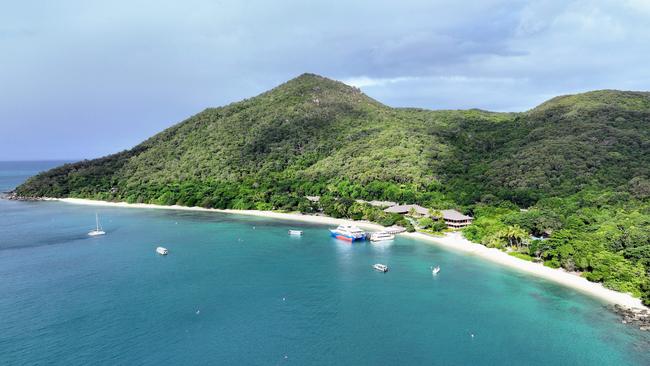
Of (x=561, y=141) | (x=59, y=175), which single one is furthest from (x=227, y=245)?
(x=59, y=175)

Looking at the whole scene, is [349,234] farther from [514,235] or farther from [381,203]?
[514,235]

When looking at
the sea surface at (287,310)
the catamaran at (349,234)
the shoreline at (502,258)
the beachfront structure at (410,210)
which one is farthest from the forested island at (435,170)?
the sea surface at (287,310)

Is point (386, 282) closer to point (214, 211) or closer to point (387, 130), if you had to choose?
point (214, 211)

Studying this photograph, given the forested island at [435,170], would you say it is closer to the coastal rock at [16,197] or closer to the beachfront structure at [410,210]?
the coastal rock at [16,197]

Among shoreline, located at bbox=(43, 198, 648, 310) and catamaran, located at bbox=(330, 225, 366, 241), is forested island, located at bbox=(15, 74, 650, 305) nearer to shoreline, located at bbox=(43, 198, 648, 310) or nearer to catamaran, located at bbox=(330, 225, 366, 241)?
shoreline, located at bbox=(43, 198, 648, 310)

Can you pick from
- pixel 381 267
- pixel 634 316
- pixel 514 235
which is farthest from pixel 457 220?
pixel 634 316

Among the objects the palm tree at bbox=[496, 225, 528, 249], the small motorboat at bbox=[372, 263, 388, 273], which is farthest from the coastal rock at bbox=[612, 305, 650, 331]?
the small motorboat at bbox=[372, 263, 388, 273]
